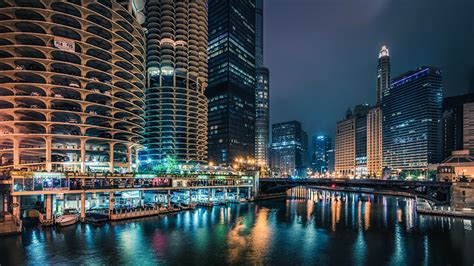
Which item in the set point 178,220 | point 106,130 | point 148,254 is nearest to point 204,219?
point 178,220

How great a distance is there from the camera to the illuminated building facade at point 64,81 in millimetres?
86812

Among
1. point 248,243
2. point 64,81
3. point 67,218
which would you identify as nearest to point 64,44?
point 64,81

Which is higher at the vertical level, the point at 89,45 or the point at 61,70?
the point at 89,45

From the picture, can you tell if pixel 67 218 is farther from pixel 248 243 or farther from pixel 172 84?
pixel 172 84

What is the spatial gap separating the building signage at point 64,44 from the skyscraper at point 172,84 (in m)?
80.5

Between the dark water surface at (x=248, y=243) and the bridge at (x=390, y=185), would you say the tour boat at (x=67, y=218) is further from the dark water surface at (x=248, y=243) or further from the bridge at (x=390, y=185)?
the bridge at (x=390, y=185)

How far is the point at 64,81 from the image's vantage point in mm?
95875

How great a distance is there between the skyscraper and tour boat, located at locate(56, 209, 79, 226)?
90958mm

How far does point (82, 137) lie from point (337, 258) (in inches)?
3172

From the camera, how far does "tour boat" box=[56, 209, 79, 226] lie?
72.5m

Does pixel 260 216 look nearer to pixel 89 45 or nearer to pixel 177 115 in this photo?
pixel 89 45

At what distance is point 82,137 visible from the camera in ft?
304

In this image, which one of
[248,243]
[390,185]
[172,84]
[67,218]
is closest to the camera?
[248,243]

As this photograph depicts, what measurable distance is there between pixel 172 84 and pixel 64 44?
8705 cm
